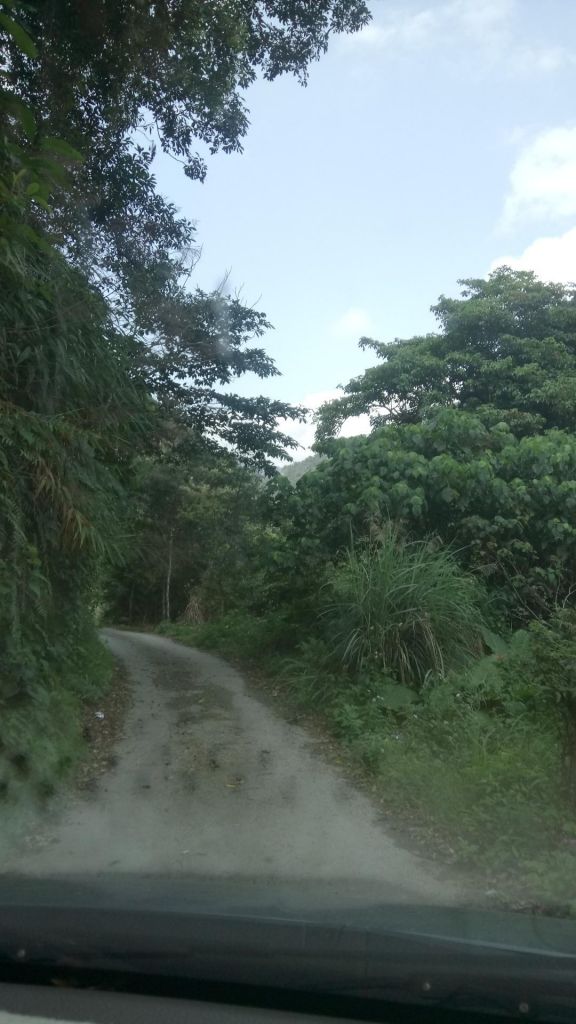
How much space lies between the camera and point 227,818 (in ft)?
22.4

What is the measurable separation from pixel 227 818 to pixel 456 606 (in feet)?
15.0

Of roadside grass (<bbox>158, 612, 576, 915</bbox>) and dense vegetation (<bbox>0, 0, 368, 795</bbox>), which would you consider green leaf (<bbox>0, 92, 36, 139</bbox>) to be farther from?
roadside grass (<bbox>158, 612, 576, 915</bbox>)

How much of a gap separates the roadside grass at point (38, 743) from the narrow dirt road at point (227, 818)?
298 mm

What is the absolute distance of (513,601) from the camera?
40.2 ft

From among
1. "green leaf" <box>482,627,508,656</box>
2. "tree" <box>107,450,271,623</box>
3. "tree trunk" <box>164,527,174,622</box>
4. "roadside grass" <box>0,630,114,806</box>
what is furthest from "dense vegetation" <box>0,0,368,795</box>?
"tree trunk" <box>164,527,174,622</box>

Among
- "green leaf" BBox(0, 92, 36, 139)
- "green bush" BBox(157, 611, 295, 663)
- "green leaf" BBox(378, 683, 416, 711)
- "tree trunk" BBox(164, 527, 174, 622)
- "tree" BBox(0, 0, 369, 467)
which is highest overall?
"tree" BBox(0, 0, 369, 467)

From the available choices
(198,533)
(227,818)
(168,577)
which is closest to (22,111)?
(227,818)

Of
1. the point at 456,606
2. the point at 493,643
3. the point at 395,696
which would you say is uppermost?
the point at 456,606

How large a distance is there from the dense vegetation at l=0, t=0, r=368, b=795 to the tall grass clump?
279 cm

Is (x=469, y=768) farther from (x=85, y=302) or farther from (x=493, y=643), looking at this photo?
(x=85, y=302)

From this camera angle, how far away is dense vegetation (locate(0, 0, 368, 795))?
703 centimetres

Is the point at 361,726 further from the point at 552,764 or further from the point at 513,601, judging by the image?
the point at 513,601

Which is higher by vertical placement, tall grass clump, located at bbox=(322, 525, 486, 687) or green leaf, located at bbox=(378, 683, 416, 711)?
tall grass clump, located at bbox=(322, 525, 486, 687)

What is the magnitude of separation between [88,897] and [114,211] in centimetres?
996
